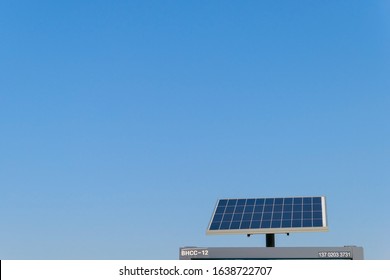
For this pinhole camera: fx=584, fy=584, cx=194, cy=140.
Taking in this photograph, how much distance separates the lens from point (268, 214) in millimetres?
40656

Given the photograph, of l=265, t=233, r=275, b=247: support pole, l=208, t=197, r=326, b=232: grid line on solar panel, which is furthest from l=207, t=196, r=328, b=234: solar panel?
l=265, t=233, r=275, b=247: support pole

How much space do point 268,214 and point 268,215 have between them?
0.11 m

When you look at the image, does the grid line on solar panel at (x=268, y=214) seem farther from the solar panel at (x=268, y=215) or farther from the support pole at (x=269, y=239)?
the support pole at (x=269, y=239)

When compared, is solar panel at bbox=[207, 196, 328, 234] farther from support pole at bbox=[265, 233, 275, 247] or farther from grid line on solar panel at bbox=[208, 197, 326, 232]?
support pole at bbox=[265, 233, 275, 247]

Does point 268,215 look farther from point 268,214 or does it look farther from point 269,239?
point 269,239

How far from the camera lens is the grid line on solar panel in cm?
3894

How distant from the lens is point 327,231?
37094 millimetres

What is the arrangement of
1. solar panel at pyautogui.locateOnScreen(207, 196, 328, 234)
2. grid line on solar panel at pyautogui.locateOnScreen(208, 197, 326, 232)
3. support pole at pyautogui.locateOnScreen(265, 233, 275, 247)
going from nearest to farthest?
solar panel at pyautogui.locateOnScreen(207, 196, 328, 234)
grid line on solar panel at pyautogui.locateOnScreen(208, 197, 326, 232)
support pole at pyautogui.locateOnScreen(265, 233, 275, 247)

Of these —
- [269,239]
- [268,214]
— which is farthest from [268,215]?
[269,239]

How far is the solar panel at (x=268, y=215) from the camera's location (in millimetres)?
38594

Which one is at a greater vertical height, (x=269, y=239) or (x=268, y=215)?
(x=268, y=215)

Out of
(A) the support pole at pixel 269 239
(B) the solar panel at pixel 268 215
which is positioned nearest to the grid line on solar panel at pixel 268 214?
(B) the solar panel at pixel 268 215
